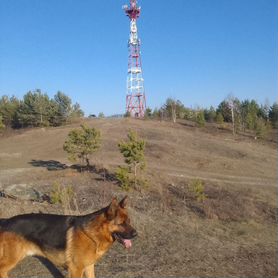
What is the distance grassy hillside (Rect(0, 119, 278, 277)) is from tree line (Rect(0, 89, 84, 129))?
9.96ft

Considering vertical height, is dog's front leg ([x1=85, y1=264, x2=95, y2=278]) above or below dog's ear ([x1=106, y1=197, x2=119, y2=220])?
below

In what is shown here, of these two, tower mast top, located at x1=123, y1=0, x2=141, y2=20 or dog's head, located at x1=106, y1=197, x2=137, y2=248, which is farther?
tower mast top, located at x1=123, y1=0, x2=141, y2=20

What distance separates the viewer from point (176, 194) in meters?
17.6

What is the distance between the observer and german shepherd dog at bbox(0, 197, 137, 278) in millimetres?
5051

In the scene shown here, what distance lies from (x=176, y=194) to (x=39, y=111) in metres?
28.1

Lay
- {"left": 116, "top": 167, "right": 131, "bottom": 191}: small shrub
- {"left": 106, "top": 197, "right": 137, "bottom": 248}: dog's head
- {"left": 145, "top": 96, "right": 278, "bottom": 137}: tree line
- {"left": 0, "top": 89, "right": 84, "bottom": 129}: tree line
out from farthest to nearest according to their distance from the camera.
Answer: {"left": 145, "top": 96, "right": 278, "bottom": 137}: tree line < {"left": 0, "top": 89, "right": 84, "bottom": 129}: tree line < {"left": 116, "top": 167, "right": 131, "bottom": 191}: small shrub < {"left": 106, "top": 197, "right": 137, "bottom": 248}: dog's head

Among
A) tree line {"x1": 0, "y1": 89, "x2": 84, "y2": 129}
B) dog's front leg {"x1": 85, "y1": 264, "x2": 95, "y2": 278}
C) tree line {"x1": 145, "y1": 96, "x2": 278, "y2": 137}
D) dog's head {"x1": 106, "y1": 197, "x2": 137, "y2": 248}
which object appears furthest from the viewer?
tree line {"x1": 145, "y1": 96, "x2": 278, "y2": 137}

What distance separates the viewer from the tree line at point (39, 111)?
42.8 metres

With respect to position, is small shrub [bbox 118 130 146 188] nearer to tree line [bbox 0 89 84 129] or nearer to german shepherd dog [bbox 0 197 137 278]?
german shepherd dog [bbox 0 197 137 278]

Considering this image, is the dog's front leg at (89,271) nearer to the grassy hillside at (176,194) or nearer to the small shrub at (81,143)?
the grassy hillside at (176,194)

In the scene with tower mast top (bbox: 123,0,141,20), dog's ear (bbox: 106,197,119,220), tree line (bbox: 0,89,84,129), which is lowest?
dog's ear (bbox: 106,197,119,220)

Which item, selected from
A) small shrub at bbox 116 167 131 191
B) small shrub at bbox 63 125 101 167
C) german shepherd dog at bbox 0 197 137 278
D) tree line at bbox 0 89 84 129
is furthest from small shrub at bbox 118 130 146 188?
tree line at bbox 0 89 84 129

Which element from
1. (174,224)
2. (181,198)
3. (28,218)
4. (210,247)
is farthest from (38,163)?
(28,218)

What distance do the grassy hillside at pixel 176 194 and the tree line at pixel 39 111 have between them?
3.04 m
